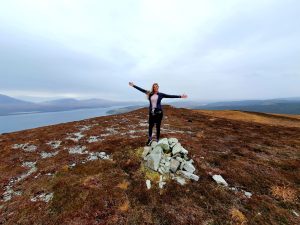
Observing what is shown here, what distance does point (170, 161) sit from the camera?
44.6 feet

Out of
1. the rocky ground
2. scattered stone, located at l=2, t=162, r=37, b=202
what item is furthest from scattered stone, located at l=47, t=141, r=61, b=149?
scattered stone, located at l=2, t=162, r=37, b=202

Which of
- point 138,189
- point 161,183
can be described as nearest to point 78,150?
point 138,189

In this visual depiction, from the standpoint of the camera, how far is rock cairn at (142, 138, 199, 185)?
42.6 feet

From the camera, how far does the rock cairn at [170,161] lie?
13.0 metres

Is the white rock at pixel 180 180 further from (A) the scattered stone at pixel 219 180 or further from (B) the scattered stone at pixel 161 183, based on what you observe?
(A) the scattered stone at pixel 219 180

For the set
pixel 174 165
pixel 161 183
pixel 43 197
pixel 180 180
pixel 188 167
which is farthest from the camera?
pixel 188 167

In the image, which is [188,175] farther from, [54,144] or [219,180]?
[54,144]

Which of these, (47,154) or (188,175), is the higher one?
(47,154)

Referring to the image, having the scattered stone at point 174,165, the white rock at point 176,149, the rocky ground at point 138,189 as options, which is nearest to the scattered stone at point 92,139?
the rocky ground at point 138,189

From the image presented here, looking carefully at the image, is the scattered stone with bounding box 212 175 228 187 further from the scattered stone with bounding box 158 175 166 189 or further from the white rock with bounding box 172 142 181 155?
the scattered stone with bounding box 158 175 166 189

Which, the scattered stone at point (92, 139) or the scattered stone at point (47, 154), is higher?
the scattered stone at point (92, 139)

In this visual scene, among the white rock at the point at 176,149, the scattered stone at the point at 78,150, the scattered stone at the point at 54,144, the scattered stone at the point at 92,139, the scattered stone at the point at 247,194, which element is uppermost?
the white rock at the point at 176,149

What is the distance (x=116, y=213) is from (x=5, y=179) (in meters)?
9.97

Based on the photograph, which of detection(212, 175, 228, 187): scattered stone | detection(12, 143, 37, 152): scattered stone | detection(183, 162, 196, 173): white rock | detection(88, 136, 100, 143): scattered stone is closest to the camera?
detection(212, 175, 228, 187): scattered stone
